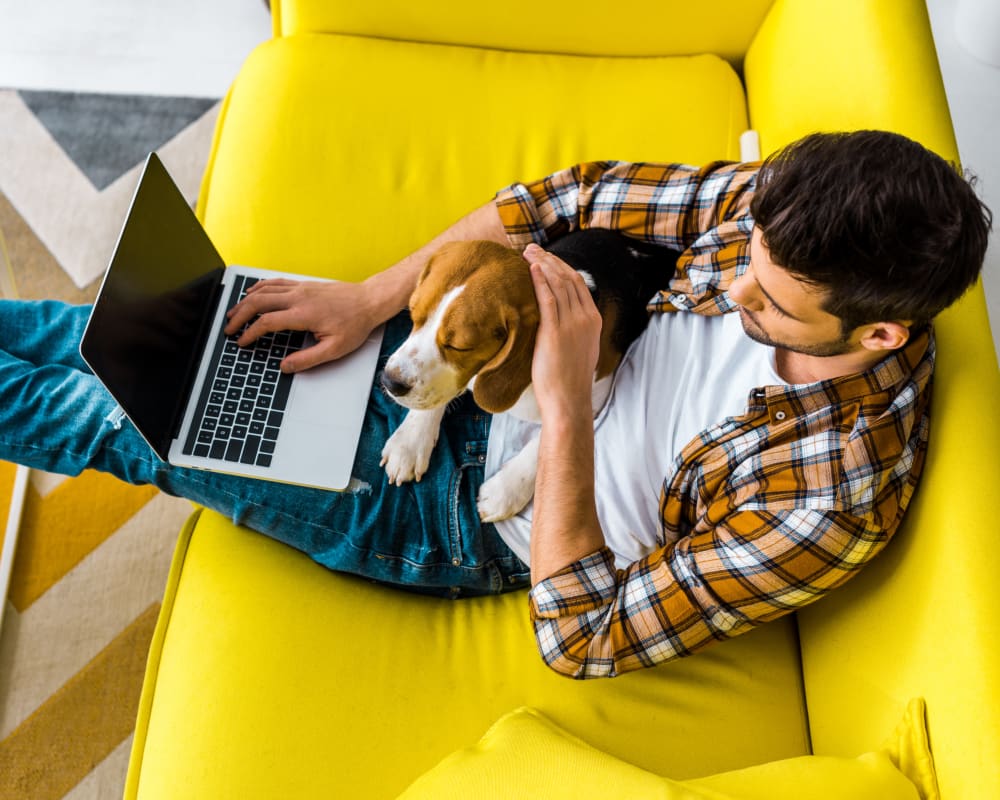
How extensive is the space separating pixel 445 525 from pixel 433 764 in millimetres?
420

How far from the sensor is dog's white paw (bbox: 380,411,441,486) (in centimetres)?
157

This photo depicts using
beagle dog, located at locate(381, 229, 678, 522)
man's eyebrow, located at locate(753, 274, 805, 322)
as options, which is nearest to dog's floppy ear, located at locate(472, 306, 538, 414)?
beagle dog, located at locate(381, 229, 678, 522)

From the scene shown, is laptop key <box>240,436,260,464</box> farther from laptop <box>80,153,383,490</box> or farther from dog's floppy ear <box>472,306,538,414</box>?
dog's floppy ear <box>472,306,538,414</box>

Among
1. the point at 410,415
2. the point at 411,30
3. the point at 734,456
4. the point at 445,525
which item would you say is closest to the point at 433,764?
the point at 445,525

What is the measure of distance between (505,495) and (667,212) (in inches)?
27.2

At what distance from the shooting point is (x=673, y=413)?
1511 millimetres

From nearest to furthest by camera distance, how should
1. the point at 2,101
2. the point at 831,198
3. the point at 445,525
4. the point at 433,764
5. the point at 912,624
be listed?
the point at 831,198
the point at 912,624
the point at 433,764
the point at 445,525
the point at 2,101

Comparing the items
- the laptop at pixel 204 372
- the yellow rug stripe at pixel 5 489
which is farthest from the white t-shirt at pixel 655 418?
the yellow rug stripe at pixel 5 489

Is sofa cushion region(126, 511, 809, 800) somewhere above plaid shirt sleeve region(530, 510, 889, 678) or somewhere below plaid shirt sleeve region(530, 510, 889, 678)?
below

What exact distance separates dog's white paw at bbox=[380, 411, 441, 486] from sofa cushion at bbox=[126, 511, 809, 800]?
24 centimetres

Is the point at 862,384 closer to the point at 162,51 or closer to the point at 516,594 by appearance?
the point at 516,594

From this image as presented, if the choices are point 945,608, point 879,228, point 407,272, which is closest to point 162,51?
point 407,272

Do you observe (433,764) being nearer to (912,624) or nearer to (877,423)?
(912,624)

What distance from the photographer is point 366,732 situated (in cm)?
144
